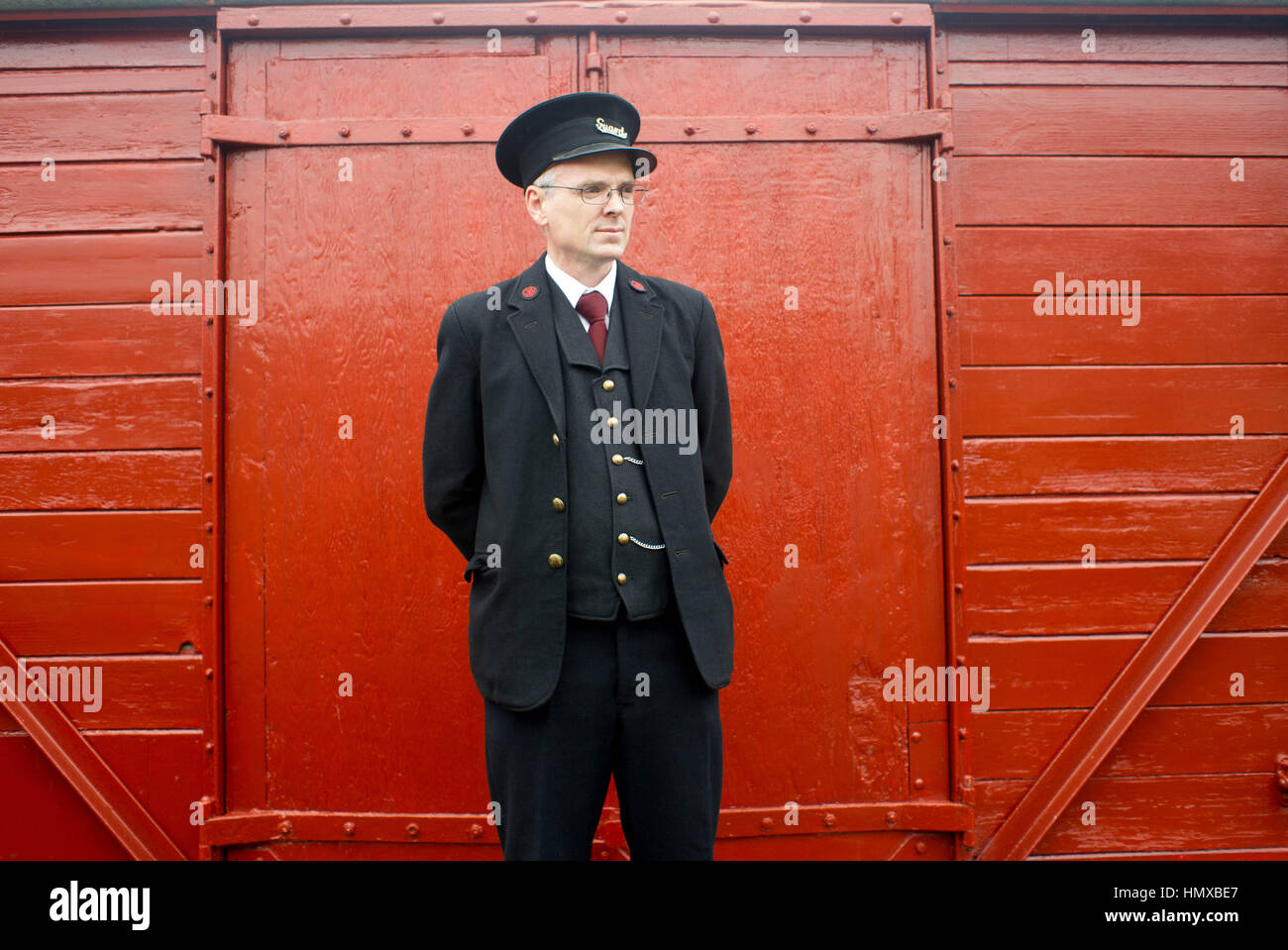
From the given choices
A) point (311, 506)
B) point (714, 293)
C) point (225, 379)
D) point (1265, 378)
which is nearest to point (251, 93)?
point (225, 379)

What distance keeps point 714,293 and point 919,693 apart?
5.09 feet

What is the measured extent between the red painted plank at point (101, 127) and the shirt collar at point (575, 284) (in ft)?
5.32

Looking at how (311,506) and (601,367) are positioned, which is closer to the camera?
(601,367)

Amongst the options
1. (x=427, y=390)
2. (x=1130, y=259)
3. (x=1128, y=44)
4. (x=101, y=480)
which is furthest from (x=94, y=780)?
(x=1128, y=44)

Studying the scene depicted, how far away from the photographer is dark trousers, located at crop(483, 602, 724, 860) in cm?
163

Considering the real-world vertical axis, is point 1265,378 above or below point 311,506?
above

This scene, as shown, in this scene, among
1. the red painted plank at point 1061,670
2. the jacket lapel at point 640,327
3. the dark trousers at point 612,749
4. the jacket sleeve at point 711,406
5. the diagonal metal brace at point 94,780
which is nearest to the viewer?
the dark trousers at point 612,749

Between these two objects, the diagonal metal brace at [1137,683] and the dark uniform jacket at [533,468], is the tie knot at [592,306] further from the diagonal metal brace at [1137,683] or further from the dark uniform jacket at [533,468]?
the diagonal metal brace at [1137,683]

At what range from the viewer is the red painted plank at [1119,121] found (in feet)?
8.69

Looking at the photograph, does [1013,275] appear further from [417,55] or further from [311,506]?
[311,506]

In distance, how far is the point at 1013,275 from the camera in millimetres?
2637

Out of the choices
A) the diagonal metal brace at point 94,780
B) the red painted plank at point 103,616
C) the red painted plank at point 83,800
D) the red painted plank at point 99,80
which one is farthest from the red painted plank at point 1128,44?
the diagonal metal brace at point 94,780

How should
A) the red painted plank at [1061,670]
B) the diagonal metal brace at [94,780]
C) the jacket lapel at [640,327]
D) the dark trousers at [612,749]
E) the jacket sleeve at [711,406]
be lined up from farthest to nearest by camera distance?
1. the red painted plank at [1061,670]
2. the diagonal metal brace at [94,780]
3. the jacket sleeve at [711,406]
4. the jacket lapel at [640,327]
5. the dark trousers at [612,749]

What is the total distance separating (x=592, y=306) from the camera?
1783 millimetres
